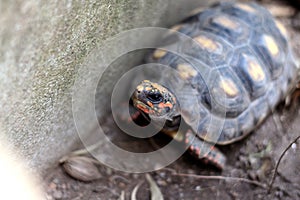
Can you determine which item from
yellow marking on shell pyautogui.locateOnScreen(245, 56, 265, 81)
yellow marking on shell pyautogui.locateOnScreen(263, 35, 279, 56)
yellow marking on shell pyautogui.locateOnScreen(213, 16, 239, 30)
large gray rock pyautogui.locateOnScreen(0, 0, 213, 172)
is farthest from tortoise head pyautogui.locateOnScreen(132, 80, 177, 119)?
yellow marking on shell pyautogui.locateOnScreen(263, 35, 279, 56)

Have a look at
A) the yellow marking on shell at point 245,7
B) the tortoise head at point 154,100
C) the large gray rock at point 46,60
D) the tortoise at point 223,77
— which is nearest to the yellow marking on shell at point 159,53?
the tortoise at point 223,77

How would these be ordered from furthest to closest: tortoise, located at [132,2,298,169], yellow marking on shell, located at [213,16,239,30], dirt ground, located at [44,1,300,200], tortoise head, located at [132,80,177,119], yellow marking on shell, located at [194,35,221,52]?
1. yellow marking on shell, located at [213,16,239,30]
2. yellow marking on shell, located at [194,35,221,52]
3. tortoise, located at [132,2,298,169]
4. dirt ground, located at [44,1,300,200]
5. tortoise head, located at [132,80,177,119]

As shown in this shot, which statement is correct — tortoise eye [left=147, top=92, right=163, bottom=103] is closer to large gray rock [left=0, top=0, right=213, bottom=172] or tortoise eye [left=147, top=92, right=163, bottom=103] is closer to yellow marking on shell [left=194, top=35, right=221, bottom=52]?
large gray rock [left=0, top=0, right=213, bottom=172]

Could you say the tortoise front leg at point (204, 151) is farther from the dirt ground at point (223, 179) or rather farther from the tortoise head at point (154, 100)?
the tortoise head at point (154, 100)

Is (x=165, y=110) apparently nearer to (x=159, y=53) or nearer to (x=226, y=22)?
(x=159, y=53)

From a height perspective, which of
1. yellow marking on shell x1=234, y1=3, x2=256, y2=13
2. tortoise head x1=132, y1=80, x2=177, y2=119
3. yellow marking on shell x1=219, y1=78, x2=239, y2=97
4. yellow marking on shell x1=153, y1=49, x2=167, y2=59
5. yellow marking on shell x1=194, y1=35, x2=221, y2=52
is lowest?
yellow marking on shell x1=219, y1=78, x2=239, y2=97

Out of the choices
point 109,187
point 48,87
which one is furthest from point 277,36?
point 48,87

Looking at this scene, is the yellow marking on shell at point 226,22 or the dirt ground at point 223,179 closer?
the dirt ground at point 223,179
